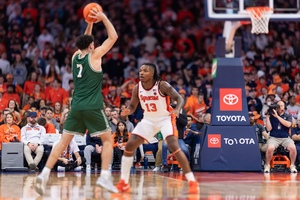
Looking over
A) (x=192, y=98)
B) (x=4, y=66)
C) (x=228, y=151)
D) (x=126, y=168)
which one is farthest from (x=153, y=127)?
(x=4, y=66)

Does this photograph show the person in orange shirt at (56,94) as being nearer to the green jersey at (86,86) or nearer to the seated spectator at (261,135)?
the seated spectator at (261,135)

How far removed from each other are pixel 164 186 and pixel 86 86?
2.50 metres

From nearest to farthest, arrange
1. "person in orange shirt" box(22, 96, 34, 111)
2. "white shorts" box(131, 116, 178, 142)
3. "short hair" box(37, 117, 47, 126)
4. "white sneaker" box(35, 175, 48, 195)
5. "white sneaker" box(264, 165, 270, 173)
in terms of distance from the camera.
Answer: "white sneaker" box(35, 175, 48, 195) → "white shorts" box(131, 116, 178, 142) → "white sneaker" box(264, 165, 270, 173) → "short hair" box(37, 117, 47, 126) → "person in orange shirt" box(22, 96, 34, 111)

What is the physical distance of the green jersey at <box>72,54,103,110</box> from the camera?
11.2m

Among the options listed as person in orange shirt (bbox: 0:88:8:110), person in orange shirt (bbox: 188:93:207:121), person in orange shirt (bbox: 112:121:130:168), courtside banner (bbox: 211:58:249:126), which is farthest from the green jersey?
person in orange shirt (bbox: 188:93:207:121)

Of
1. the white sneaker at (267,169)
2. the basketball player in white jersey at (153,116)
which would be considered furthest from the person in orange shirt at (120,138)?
the basketball player in white jersey at (153,116)

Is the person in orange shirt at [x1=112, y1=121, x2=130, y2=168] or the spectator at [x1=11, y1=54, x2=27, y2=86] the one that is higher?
the spectator at [x1=11, y1=54, x2=27, y2=86]

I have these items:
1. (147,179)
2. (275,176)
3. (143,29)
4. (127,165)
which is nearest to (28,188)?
(127,165)

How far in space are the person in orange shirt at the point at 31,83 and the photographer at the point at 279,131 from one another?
26.5 feet

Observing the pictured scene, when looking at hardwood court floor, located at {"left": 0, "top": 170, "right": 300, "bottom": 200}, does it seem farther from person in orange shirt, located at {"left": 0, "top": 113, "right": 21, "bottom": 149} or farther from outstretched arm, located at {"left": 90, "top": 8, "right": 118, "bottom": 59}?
outstretched arm, located at {"left": 90, "top": 8, "right": 118, "bottom": 59}

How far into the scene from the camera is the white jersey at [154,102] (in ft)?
38.8

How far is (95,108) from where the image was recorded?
439 inches

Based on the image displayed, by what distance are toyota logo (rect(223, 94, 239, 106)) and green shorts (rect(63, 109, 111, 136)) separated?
644 cm

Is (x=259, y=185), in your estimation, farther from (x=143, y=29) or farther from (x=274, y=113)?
(x=143, y=29)
